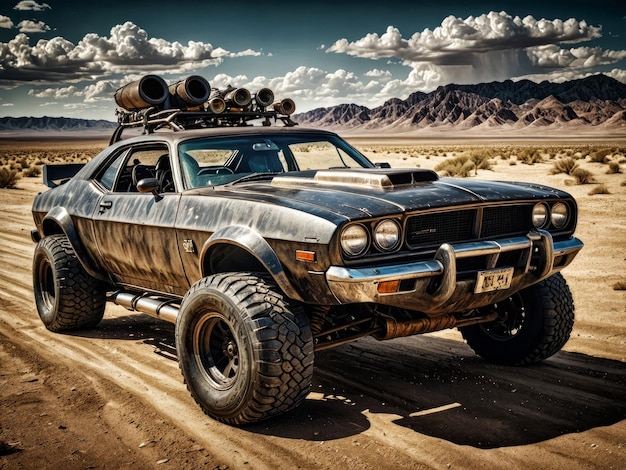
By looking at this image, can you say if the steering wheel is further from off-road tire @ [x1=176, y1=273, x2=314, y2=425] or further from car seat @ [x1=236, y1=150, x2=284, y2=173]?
off-road tire @ [x1=176, y1=273, x2=314, y2=425]

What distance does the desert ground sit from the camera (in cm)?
358

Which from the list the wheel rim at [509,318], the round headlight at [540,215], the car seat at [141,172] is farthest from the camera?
the car seat at [141,172]

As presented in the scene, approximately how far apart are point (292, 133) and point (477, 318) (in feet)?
7.01

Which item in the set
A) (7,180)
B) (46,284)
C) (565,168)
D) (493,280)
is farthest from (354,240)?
(7,180)

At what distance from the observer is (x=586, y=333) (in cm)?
587

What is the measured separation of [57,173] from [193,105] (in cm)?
164

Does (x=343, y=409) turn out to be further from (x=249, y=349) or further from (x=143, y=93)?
(x=143, y=93)

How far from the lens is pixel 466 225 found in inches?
163

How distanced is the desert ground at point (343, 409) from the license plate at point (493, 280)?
81cm

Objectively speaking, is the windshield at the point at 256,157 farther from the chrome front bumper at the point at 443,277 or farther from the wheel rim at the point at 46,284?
the wheel rim at the point at 46,284

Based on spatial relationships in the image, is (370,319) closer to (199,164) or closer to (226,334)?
(226,334)

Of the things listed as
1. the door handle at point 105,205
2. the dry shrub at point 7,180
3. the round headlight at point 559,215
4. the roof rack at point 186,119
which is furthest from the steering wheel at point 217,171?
the dry shrub at point 7,180

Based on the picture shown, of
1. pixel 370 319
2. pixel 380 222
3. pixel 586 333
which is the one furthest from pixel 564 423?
pixel 586 333

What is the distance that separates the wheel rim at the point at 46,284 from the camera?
251 inches
